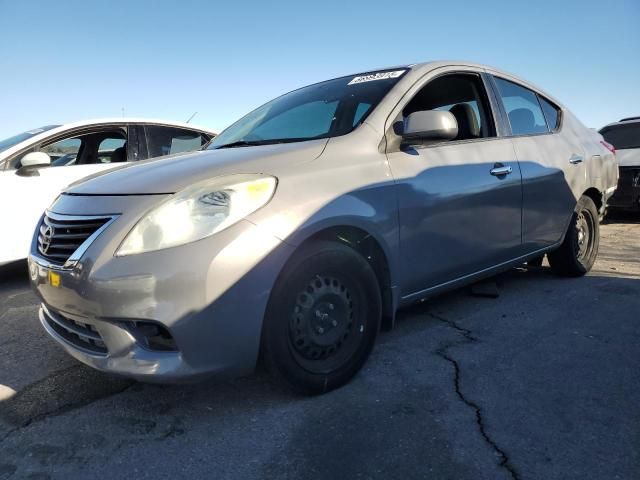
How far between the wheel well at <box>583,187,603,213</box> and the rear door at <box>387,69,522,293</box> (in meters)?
1.28

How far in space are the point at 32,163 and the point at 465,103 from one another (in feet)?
12.3

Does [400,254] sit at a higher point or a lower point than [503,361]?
higher

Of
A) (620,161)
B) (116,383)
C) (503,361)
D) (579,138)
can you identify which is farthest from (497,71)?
(620,161)

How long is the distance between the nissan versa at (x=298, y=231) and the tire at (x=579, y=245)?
2.82ft

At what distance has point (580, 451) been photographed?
200cm

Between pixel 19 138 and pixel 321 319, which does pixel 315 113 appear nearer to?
pixel 321 319

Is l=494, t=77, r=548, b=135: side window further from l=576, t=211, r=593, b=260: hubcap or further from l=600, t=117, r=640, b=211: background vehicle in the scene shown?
l=600, t=117, r=640, b=211: background vehicle

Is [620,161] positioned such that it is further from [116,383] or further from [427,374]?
[116,383]

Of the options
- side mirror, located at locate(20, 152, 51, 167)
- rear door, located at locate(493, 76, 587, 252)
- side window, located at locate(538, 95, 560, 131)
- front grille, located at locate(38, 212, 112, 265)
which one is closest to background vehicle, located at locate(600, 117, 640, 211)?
rear door, located at locate(493, 76, 587, 252)

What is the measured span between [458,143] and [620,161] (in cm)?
588

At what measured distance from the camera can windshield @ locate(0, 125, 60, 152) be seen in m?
4.86

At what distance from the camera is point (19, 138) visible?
16.4ft

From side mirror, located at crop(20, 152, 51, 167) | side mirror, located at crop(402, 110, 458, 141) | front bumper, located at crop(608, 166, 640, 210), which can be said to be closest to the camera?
side mirror, located at crop(402, 110, 458, 141)

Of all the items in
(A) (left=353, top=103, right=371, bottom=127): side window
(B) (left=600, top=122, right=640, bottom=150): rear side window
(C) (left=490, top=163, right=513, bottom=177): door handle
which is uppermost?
(A) (left=353, top=103, right=371, bottom=127): side window
